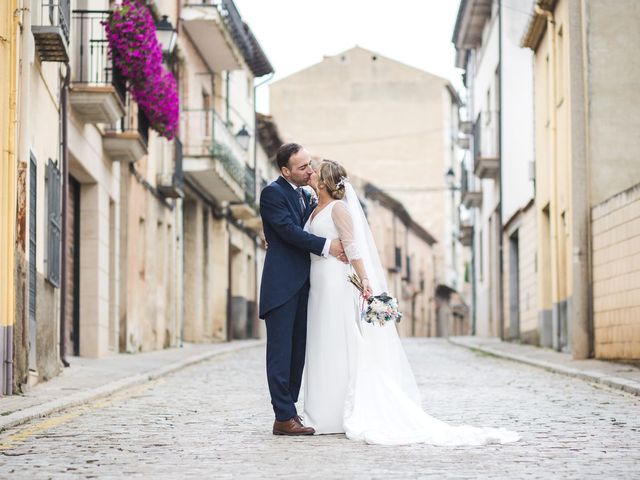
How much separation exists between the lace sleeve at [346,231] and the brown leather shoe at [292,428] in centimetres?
117

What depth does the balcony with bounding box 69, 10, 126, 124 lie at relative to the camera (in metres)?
18.8

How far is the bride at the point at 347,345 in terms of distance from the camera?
29.3 feet

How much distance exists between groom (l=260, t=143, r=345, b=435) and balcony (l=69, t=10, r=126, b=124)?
9.99m

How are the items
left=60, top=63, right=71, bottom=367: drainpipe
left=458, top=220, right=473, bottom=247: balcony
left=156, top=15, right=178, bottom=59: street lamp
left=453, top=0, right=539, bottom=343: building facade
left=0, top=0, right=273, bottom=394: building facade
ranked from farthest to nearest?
left=458, top=220, right=473, bottom=247: balcony < left=453, top=0, right=539, bottom=343: building facade < left=156, top=15, right=178, bottom=59: street lamp < left=60, top=63, right=71, bottom=367: drainpipe < left=0, top=0, right=273, bottom=394: building facade

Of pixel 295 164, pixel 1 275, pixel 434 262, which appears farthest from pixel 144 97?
pixel 434 262

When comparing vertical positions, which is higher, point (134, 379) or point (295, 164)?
point (295, 164)

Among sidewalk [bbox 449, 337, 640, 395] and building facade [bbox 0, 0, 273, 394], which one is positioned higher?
building facade [bbox 0, 0, 273, 394]

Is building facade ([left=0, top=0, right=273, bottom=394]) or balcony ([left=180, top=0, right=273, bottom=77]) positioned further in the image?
balcony ([left=180, top=0, right=273, bottom=77])

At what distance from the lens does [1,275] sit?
39.9 feet

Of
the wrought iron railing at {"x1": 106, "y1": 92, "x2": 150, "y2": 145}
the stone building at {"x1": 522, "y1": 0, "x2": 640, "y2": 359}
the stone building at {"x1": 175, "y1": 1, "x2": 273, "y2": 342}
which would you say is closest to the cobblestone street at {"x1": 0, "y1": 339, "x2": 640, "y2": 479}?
the stone building at {"x1": 522, "y1": 0, "x2": 640, "y2": 359}

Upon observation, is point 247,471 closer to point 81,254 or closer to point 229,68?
point 81,254

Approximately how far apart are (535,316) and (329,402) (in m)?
19.3

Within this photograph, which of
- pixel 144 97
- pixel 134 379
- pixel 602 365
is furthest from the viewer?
pixel 144 97

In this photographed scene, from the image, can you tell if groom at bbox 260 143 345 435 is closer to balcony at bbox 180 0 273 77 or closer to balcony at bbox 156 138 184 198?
balcony at bbox 156 138 184 198
